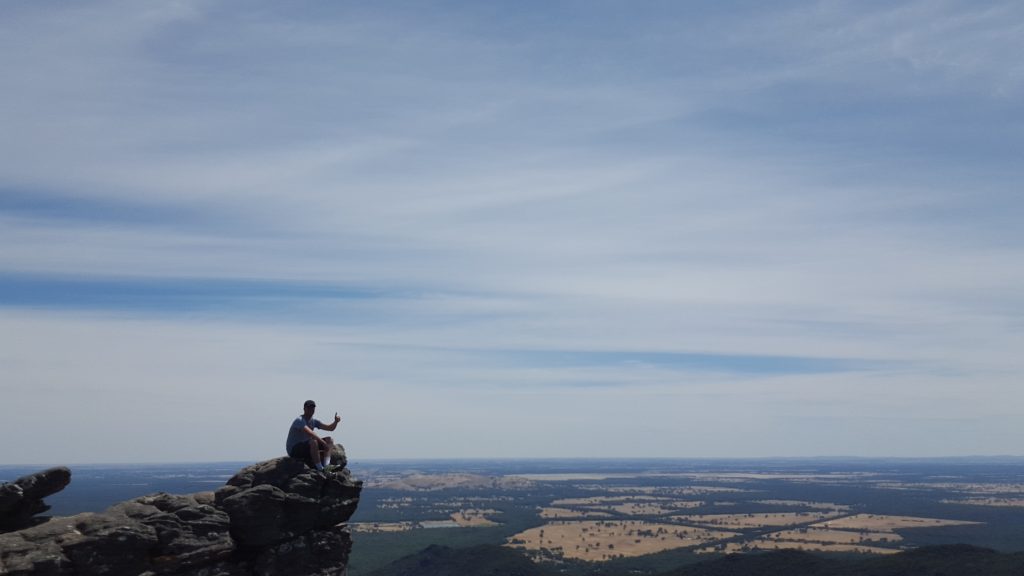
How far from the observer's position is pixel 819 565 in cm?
10800

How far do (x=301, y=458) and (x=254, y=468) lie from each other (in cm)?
182

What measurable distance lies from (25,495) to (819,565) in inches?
4019

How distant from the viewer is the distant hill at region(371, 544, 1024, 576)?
99.8 metres

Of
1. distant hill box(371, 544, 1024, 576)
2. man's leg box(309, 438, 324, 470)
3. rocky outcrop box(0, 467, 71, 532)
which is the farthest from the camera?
distant hill box(371, 544, 1024, 576)

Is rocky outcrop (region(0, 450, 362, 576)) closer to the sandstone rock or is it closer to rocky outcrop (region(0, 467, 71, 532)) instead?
the sandstone rock

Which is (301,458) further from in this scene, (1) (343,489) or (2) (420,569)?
(2) (420,569)

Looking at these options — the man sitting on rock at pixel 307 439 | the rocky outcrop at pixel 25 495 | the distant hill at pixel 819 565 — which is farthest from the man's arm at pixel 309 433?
the distant hill at pixel 819 565

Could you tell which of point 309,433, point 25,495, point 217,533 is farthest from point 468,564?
point 25,495

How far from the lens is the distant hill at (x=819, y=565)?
99812mm

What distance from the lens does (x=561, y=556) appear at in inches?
6688

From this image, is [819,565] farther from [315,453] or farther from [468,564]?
[315,453]

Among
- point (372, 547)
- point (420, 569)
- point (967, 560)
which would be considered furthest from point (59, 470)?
point (372, 547)

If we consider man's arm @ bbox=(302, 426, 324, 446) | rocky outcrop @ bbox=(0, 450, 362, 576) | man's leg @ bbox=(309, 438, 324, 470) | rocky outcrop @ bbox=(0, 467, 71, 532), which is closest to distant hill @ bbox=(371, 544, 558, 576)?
rocky outcrop @ bbox=(0, 450, 362, 576)

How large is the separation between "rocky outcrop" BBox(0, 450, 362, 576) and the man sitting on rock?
16.2 inches
